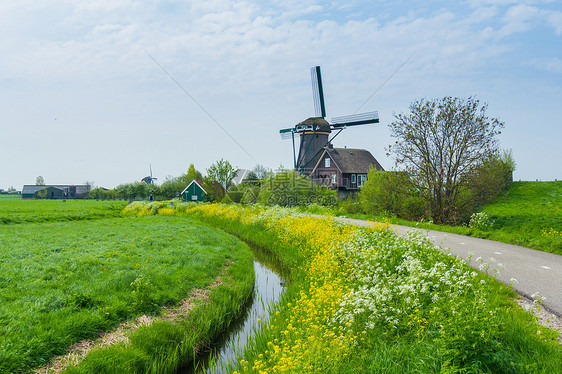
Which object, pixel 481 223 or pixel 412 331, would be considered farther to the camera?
pixel 481 223

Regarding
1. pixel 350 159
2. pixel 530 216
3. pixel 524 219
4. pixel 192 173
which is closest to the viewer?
pixel 524 219

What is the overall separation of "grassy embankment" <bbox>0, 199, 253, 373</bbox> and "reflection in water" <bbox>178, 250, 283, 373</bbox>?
0.30m

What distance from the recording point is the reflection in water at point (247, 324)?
20.9 feet

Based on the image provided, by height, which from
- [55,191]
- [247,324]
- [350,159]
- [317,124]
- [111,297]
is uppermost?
[317,124]

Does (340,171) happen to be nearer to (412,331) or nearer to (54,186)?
(412,331)

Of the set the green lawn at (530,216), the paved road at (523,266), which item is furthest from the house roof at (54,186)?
the paved road at (523,266)

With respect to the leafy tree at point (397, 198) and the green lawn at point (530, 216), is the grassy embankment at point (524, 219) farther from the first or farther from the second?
the leafy tree at point (397, 198)

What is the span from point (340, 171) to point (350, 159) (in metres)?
3.45

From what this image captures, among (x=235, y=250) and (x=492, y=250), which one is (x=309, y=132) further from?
(x=492, y=250)

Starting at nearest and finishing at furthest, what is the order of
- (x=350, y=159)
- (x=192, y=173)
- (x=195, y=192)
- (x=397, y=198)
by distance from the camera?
(x=397, y=198), (x=350, y=159), (x=195, y=192), (x=192, y=173)

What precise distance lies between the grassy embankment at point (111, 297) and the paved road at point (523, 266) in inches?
243

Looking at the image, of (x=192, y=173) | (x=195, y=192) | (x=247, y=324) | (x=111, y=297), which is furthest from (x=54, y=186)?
(x=247, y=324)

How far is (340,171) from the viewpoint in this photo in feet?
132

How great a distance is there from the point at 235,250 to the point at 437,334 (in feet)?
37.0
